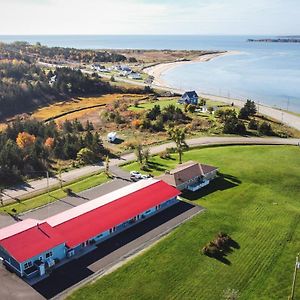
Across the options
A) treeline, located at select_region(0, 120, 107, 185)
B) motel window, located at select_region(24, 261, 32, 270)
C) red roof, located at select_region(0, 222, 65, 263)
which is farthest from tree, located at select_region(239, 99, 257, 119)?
motel window, located at select_region(24, 261, 32, 270)

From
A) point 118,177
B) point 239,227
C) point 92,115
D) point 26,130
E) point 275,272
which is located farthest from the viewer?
point 92,115

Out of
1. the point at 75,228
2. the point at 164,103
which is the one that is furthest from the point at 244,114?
the point at 75,228

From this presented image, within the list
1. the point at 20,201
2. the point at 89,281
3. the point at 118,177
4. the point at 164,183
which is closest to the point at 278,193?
the point at 164,183

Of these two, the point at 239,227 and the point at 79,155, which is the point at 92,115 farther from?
the point at 239,227

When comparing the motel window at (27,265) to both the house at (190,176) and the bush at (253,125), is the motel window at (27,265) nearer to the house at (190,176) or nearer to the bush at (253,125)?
the house at (190,176)

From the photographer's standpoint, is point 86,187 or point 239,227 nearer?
point 239,227

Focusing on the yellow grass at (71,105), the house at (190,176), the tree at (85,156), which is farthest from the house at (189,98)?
the house at (190,176)

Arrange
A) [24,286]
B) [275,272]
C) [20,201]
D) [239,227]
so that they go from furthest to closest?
[20,201] → [239,227] → [275,272] → [24,286]

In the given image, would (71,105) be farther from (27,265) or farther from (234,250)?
(234,250)
